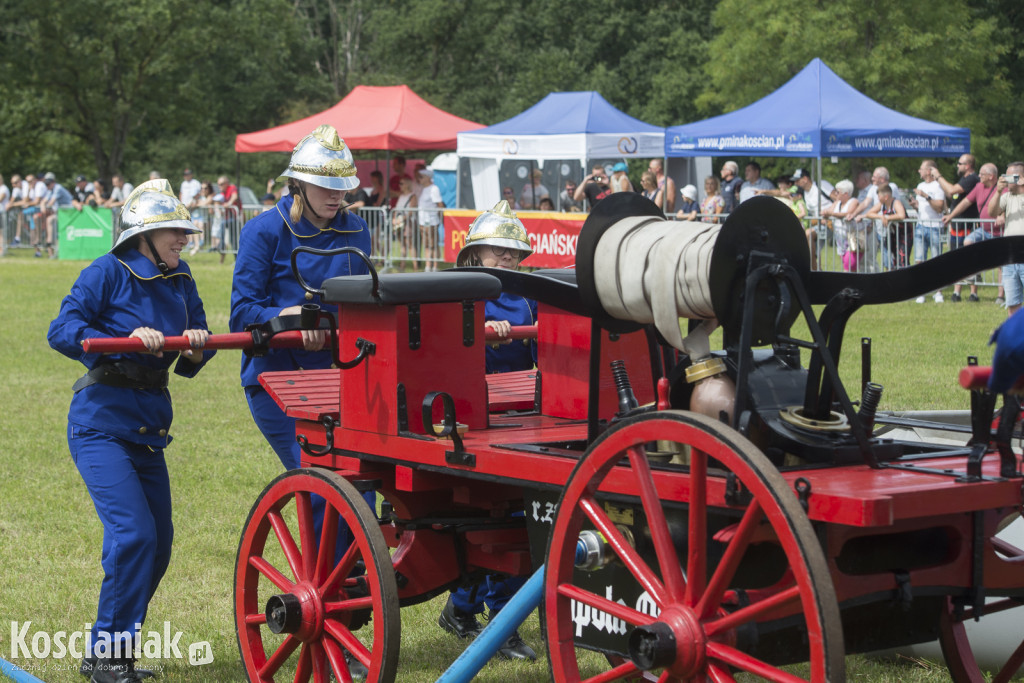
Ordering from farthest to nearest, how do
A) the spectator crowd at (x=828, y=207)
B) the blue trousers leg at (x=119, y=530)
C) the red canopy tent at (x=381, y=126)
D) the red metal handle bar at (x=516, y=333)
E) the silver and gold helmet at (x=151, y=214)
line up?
1. the red canopy tent at (x=381, y=126)
2. the spectator crowd at (x=828, y=207)
3. the red metal handle bar at (x=516, y=333)
4. the silver and gold helmet at (x=151, y=214)
5. the blue trousers leg at (x=119, y=530)

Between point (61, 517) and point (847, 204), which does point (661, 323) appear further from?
point (847, 204)

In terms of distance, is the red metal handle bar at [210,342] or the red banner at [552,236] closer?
the red metal handle bar at [210,342]

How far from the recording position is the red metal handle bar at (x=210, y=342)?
14.2 ft

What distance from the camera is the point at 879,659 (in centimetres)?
521

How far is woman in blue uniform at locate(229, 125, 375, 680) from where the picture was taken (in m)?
5.30

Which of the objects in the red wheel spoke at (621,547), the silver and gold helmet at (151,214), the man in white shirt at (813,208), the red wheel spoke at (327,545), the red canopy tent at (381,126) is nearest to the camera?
the red wheel spoke at (621,547)

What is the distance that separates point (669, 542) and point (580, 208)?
21028mm

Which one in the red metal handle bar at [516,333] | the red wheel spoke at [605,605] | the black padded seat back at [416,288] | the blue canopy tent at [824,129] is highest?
the blue canopy tent at [824,129]

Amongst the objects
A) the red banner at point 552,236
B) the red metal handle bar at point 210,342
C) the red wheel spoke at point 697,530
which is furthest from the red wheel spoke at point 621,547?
the red banner at point 552,236

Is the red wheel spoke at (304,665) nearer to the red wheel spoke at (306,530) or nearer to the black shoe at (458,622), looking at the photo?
the red wheel spoke at (306,530)

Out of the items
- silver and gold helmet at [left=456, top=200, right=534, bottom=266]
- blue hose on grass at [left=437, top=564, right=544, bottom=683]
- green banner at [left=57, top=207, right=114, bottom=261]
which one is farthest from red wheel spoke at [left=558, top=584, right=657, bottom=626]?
green banner at [left=57, top=207, right=114, bottom=261]

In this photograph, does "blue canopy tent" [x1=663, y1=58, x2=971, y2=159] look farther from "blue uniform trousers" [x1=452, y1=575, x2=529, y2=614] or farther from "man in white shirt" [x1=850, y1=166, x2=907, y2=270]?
"blue uniform trousers" [x1=452, y1=575, x2=529, y2=614]

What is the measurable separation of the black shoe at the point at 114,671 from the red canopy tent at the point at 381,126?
879 inches

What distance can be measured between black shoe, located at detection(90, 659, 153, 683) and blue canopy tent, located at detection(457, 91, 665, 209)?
19.8 m
